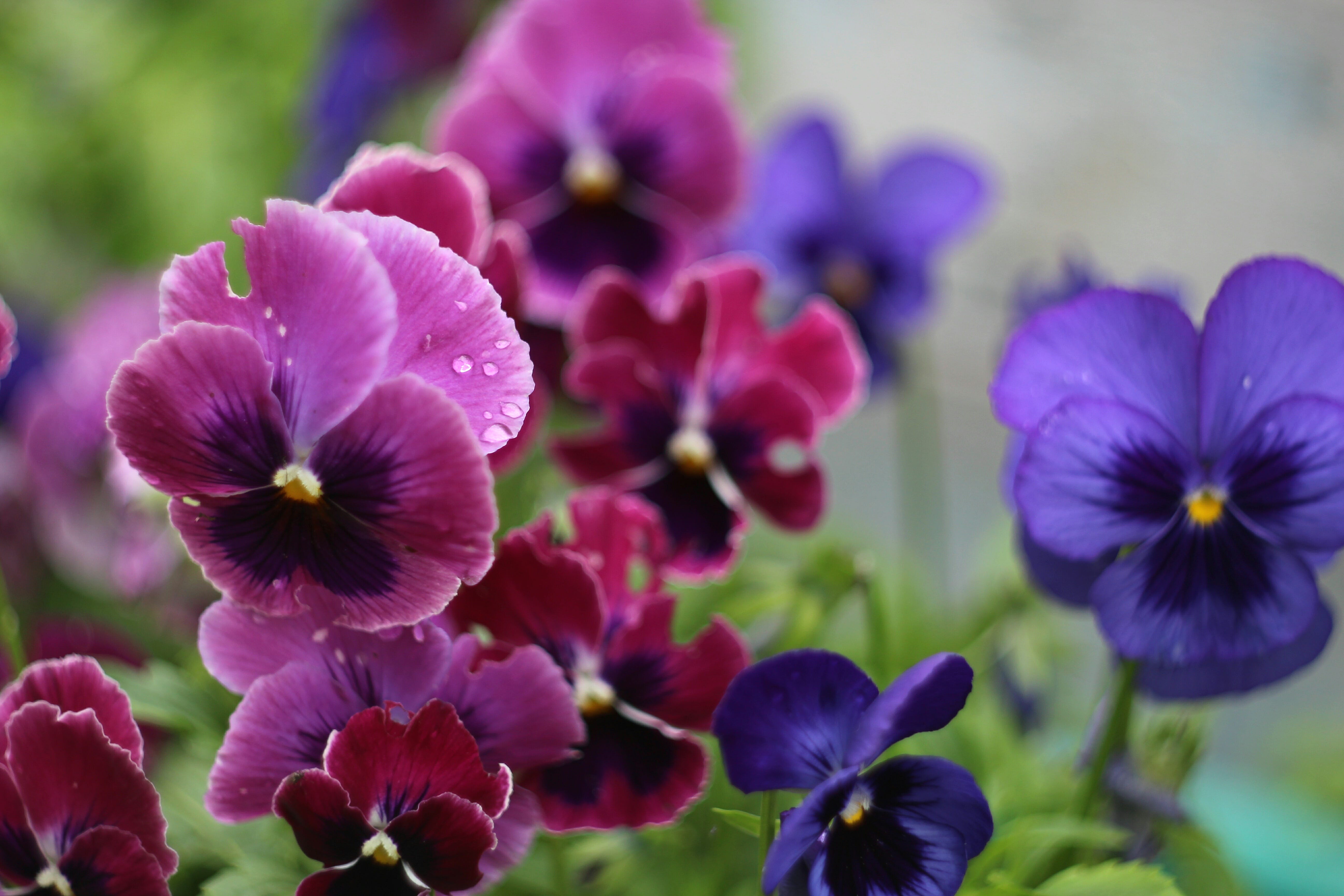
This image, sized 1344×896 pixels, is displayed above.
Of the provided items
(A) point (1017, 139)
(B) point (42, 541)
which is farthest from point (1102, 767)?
(A) point (1017, 139)

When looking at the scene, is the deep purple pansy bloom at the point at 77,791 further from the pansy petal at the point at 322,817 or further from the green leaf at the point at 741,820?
the green leaf at the point at 741,820

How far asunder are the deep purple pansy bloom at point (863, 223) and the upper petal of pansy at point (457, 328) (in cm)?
39

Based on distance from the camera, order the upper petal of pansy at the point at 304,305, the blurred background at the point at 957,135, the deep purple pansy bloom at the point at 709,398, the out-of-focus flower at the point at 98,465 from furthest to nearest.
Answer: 1. the blurred background at the point at 957,135
2. the out-of-focus flower at the point at 98,465
3. the deep purple pansy bloom at the point at 709,398
4. the upper petal of pansy at the point at 304,305

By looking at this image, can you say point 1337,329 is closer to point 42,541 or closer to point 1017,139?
point 42,541

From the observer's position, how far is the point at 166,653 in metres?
0.60

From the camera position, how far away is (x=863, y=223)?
2.26 ft

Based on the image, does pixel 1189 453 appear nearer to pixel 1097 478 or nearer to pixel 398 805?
pixel 1097 478

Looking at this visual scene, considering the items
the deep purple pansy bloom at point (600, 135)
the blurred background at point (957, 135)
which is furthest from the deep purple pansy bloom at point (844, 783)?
the blurred background at point (957, 135)

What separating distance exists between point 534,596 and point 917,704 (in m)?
0.11

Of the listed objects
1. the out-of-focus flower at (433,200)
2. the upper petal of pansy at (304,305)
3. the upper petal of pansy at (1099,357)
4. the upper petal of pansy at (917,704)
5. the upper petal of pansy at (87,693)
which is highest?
the upper petal of pansy at (1099,357)

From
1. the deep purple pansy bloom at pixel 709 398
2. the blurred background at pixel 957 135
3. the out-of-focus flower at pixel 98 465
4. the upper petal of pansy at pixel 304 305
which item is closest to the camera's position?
the upper petal of pansy at pixel 304 305

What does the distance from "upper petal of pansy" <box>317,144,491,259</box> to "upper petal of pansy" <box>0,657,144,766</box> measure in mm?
131

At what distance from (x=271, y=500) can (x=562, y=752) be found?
0.32 feet

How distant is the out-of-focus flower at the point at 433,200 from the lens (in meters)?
0.31
